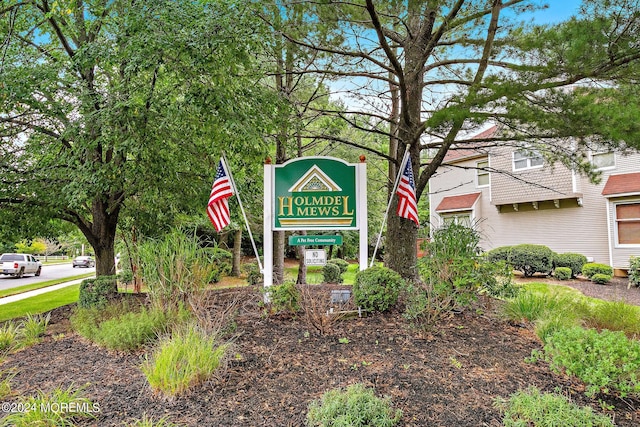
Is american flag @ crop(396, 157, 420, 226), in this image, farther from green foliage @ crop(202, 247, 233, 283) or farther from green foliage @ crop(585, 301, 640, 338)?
green foliage @ crop(202, 247, 233, 283)

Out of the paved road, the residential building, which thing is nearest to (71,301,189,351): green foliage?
the residential building

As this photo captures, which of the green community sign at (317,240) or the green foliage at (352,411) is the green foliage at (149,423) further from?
the green community sign at (317,240)

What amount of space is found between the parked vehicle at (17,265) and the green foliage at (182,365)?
21.3 meters

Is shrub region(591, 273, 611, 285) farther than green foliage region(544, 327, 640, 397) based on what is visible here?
Yes

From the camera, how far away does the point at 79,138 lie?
545 cm

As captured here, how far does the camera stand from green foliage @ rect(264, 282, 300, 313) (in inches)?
206

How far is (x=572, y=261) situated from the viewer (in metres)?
12.4

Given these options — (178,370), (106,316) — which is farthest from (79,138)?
(178,370)

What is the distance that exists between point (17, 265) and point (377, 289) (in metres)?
21.5

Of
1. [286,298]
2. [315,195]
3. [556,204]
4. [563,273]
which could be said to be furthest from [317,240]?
[556,204]

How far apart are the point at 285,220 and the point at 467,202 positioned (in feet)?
43.2

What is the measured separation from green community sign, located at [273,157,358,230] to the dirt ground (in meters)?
1.66

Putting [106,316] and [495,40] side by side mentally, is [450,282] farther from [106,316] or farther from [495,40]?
[106,316]

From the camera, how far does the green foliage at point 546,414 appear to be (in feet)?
8.34
